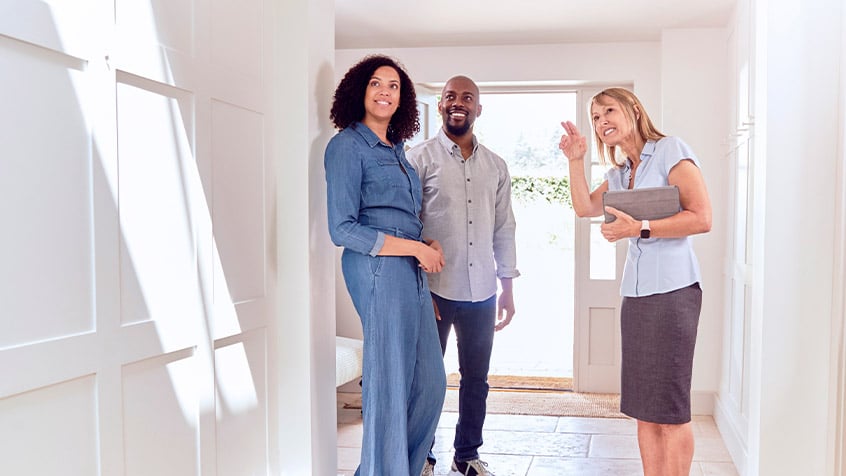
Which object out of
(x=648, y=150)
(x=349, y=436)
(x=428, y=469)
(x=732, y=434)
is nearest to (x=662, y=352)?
(x=648, y=150)

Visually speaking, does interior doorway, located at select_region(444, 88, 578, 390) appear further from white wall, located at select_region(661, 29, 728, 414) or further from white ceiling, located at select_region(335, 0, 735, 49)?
white wall, located at select_region(661, 29, 728, 414)

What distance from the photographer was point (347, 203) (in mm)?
2340

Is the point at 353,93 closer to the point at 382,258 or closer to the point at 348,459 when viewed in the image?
the point at 382,258

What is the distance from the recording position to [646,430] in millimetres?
2576

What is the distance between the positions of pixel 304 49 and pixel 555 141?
3.51 meters

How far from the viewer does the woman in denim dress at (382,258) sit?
237 cm

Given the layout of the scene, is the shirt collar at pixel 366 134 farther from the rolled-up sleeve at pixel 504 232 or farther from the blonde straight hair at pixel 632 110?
the rolled-up sleeve at pixel 504 232

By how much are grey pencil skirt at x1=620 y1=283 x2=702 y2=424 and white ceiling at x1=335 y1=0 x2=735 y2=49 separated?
2.19 metres

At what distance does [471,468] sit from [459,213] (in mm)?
1086

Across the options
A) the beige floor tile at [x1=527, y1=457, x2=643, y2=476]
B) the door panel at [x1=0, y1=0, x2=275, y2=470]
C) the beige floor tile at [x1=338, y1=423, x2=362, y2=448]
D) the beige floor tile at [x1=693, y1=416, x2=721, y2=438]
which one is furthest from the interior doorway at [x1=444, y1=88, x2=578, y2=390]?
the door panel at [x1=0, y1=0, x2=275, y2=470]

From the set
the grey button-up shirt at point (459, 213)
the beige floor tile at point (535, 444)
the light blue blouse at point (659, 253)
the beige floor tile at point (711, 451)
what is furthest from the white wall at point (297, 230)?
the beige floor tile at point (711, 451)

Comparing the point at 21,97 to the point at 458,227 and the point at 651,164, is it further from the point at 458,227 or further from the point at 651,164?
the point at 458,227

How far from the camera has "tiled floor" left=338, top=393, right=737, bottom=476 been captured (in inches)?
142

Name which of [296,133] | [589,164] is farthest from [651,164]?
[589,164]
